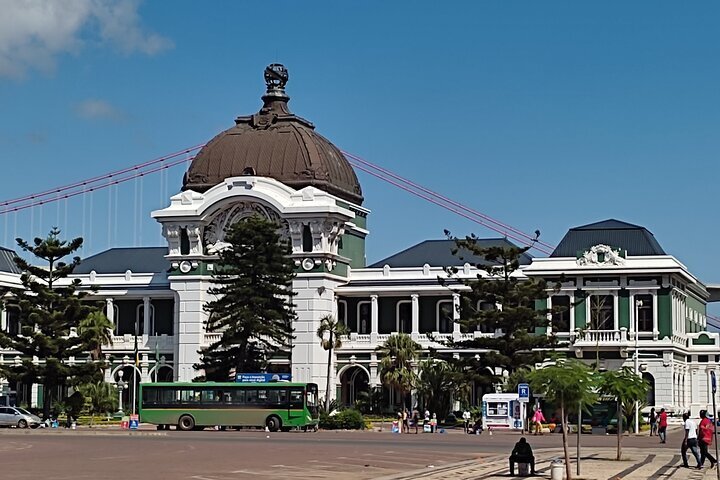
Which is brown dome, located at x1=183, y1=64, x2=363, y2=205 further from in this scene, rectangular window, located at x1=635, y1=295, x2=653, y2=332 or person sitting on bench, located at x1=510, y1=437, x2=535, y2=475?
person sitting on bench, located at x1=510, y1=437, x2=535, y2=475

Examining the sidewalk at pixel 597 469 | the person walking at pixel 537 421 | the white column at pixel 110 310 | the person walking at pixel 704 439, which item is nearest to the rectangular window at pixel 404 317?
the white column at pixel 110 310

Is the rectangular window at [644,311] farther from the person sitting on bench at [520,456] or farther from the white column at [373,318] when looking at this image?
the person sitting on bench at [520,456]

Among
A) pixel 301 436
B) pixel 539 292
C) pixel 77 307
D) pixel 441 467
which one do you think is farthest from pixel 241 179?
pixel 441 467

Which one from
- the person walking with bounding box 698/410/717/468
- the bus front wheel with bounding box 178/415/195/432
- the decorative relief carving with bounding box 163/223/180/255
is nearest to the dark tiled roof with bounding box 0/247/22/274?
the decorative relief carving with bounding box 163/223/180/255

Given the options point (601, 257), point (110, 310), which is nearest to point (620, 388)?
point (601, 257)

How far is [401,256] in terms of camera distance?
107125 mm

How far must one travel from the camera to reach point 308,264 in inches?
3799

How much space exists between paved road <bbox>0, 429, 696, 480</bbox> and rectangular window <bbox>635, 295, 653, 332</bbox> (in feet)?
74.7

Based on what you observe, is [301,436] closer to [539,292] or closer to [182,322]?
[539,292]

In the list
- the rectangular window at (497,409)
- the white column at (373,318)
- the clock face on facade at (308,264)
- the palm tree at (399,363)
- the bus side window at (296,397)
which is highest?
the clock face on facade at (308,264)

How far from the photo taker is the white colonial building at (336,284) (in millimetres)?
92562

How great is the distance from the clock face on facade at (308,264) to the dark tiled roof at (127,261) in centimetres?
1425

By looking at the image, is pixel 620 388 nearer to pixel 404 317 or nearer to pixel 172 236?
pixel 404 317

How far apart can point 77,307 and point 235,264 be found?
970 centimetres
